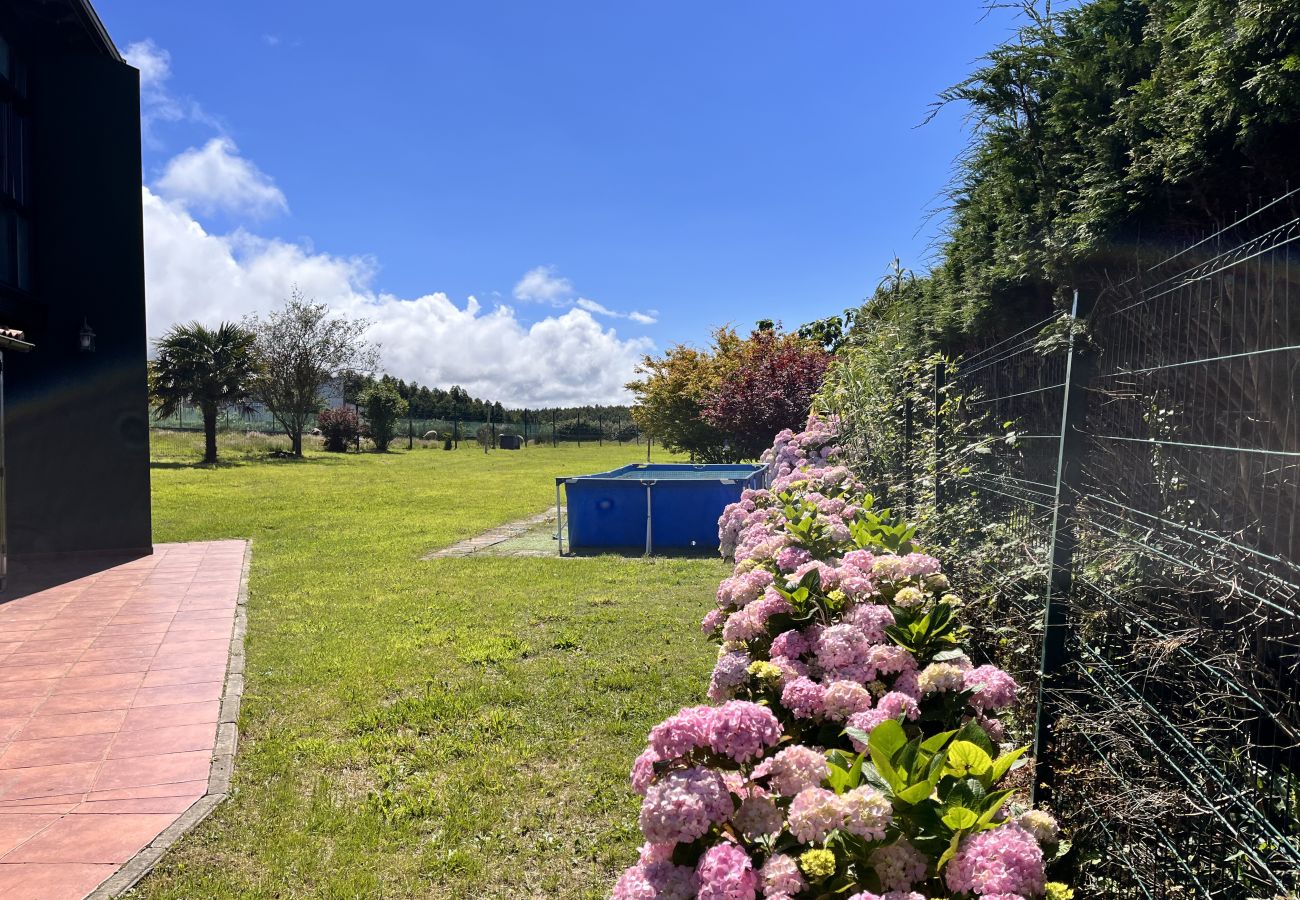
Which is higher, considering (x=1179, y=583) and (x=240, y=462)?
(x=1179, y=583)

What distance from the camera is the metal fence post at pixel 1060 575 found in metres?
2.06

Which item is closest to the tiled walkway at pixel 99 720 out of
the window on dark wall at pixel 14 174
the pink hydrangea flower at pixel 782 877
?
the pink hydrangea flower at pixel 782 877

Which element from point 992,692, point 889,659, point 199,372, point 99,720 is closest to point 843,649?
point 889,659

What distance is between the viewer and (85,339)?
789 centimetres

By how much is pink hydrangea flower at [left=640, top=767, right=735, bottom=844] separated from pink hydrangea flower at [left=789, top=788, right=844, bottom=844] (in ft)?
0.40

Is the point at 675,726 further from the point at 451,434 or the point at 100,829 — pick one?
the point at 451,434

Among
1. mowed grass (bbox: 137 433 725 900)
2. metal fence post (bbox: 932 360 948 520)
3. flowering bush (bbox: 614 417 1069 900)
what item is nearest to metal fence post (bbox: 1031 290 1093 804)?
flowering bush (bbox: 614 417 1069 900)

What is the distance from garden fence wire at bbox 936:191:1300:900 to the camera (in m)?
1.60

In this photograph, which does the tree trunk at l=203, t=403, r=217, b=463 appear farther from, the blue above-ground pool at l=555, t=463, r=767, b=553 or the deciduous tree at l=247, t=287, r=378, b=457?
the blue above-ground pool at l=555, t=463, r=767, b=553

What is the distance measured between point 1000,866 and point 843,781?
301mm

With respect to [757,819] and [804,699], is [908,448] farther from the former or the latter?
[757,819]

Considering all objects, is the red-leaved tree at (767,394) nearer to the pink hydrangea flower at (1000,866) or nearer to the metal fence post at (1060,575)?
the metal fence post at (1060,575)

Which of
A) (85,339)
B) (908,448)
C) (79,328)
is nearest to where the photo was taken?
(908,448)

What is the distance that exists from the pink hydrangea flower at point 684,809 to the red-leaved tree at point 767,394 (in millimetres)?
11914
